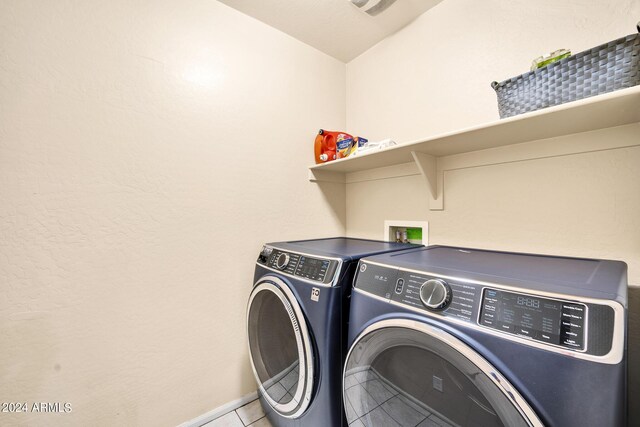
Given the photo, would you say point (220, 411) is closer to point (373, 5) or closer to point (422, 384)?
point (422, 384)

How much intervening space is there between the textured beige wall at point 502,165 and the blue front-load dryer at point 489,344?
0.16 metres

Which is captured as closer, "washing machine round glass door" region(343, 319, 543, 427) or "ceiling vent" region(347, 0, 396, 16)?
"washing machine round glass door" region(343, 319, 543, 427)

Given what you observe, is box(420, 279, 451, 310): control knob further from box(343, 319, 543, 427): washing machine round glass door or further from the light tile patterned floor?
the light tile patterned floor

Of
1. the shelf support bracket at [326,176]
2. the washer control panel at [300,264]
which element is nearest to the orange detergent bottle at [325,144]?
the shelf support bracket at [326,176]

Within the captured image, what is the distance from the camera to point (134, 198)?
3.91 ft

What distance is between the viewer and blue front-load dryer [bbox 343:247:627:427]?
19.3 inches

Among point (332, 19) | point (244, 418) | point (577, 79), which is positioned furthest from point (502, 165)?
point (244, 418)

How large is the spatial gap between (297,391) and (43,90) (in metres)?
1.57

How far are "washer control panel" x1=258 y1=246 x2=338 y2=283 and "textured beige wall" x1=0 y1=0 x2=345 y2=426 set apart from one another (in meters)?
0.26

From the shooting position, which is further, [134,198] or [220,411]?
[220,411]

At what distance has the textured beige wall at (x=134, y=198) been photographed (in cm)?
99

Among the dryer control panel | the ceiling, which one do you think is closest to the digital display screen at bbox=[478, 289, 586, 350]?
the dryer control panel

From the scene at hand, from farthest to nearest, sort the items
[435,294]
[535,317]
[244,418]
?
[244,418] < [435,294] < [535,317]

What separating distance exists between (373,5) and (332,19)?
26cm
